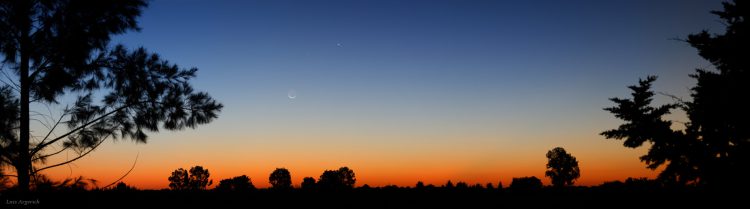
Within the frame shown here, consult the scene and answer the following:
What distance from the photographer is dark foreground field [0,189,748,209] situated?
7.79m

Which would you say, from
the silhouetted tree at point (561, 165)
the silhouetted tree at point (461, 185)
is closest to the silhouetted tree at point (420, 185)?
the silhouetted tree at point (461, 185)

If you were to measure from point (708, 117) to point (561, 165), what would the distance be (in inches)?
2489

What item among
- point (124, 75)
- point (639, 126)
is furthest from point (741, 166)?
point (124, 75)

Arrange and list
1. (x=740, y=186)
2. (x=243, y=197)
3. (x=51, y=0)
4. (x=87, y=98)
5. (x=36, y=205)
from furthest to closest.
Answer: (x=740, y=186) → (x=243, y=197) → (x=87, y=98) → (x=51, y=0) → (x=36, y=205)

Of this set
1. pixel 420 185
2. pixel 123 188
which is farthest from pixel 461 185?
pixel 123 188

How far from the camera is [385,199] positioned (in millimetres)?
9875

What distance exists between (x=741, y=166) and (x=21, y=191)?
18686 mm

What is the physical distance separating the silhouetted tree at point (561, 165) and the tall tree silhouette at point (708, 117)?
61.7 metres

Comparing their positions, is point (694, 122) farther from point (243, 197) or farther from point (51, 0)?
point (51, 0)

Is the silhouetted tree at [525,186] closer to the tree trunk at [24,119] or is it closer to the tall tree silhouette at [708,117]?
the tall tree silhouette at [708,117]

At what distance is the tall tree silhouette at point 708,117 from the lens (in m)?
14.5

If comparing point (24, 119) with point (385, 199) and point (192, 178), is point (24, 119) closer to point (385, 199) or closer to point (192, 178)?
point (385, 199)

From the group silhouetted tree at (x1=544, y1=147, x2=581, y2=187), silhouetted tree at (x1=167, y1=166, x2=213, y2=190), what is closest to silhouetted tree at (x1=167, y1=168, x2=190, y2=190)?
silhouetted tree at (x1=167, y1=166, x2=213, y2=190)

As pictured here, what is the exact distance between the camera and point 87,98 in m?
8.59
